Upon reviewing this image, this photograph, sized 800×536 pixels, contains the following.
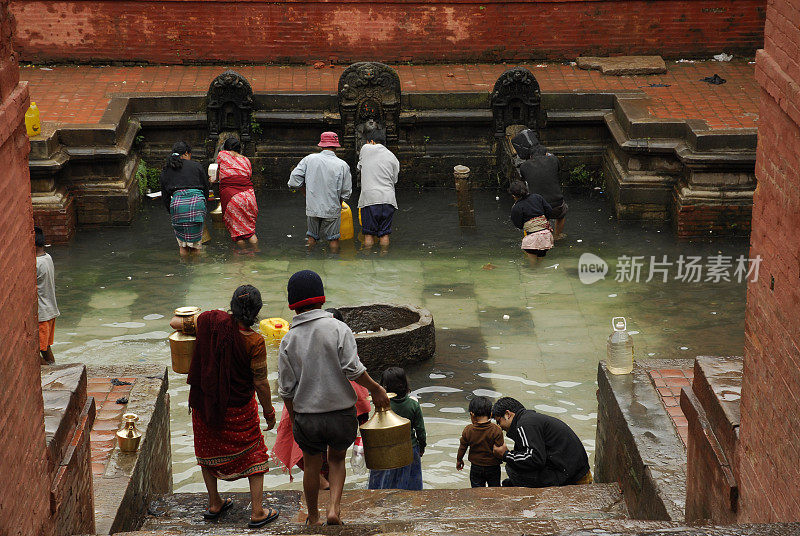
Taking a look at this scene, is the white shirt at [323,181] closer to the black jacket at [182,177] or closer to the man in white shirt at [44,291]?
the black jacket at [182,177]

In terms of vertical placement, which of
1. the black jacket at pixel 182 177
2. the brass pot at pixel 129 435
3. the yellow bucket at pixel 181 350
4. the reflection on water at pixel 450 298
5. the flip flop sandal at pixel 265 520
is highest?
the yellow bucket at pixel 181 350

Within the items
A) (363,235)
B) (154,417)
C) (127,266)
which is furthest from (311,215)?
(154,417)

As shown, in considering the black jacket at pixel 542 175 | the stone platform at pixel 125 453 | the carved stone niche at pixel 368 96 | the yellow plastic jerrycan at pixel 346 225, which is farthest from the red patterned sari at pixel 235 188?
the stone platform at pixel 125 453

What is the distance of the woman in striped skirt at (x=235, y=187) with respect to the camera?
1252 centimetres

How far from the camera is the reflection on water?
30.5 ft

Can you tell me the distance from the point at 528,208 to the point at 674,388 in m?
4.54

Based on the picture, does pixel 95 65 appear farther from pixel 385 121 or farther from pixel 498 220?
pixel 498 220

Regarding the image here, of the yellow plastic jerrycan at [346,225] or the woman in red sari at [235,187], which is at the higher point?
the woman in red sari at [235,187]

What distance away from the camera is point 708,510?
5523mm

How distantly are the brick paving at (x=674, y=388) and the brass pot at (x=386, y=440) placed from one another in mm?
1849

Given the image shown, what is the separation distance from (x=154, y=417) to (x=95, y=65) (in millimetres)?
11049

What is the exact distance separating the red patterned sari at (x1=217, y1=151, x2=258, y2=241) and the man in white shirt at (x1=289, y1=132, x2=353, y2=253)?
584 millimetres

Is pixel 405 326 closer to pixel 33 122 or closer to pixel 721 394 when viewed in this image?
pixel 721 394

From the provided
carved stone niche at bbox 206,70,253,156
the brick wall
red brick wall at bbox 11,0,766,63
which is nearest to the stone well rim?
the brick wall
